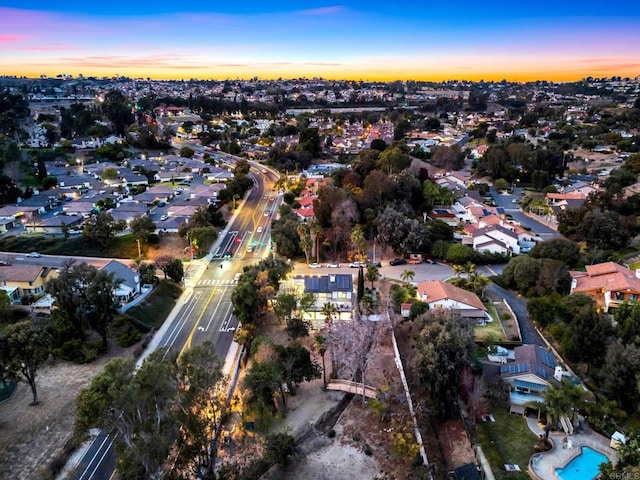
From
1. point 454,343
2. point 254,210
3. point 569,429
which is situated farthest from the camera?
point 254,210

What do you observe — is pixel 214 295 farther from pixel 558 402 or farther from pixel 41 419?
pixel 558 402

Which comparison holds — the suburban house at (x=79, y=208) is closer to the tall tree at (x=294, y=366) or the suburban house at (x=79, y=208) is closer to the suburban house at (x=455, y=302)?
the tall tree at (x=294, y=366)

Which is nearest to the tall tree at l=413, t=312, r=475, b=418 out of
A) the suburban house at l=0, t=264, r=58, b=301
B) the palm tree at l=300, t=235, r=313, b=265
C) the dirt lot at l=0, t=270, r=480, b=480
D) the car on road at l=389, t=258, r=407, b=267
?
the dirt lot at l=0, t=270, r=480, b=480

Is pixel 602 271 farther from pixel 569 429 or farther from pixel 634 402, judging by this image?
pixel 569 429

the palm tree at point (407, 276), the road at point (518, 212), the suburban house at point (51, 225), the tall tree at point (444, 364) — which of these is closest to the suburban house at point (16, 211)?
the suburban house at point (51, 225)

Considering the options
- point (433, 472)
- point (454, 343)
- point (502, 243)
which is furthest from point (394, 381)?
point (502, 243)

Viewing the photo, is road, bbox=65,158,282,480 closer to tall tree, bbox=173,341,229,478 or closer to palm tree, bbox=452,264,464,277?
tall tree, bbox=173,341,229,478

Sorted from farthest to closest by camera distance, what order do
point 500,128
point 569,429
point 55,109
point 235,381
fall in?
1. point 55,109
2. point 500,128
3. point 235,381
4. point 569,429
